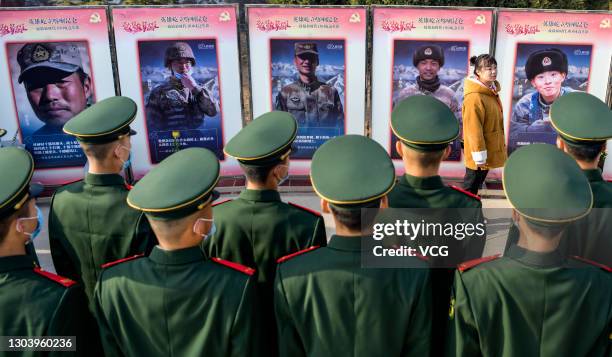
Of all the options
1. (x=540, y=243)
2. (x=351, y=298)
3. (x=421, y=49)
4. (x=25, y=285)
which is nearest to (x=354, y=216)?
(x=351, y=298)

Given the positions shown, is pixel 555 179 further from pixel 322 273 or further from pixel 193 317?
pixel 193 317

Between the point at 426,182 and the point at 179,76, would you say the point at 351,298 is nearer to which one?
the point at 426,182

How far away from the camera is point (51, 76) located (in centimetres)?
582

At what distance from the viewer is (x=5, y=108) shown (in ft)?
19.4

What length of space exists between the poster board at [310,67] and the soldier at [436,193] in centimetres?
326

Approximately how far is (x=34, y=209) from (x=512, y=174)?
6.55 feet

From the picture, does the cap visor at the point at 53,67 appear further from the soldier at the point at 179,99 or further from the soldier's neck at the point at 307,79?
the soldier's neck at the point at 307,79

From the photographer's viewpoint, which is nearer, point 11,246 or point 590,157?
point 11,246

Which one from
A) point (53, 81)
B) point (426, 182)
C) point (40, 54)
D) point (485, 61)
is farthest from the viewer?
point (53, 81)

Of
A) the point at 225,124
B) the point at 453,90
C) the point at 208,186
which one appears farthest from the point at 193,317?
the point at 453,90

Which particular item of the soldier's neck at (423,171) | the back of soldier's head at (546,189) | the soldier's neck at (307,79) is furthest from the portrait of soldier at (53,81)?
the back of soldier's head at (546,189)

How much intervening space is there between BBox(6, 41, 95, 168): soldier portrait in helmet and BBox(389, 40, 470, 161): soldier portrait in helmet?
3722 millimetres

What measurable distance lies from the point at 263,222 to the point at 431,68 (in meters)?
4.09

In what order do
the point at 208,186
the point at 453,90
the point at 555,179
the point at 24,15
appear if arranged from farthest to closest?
1. the point at 453,90
2. the point at 24,15
3. the point at 208,186
4. the point at 555,179
